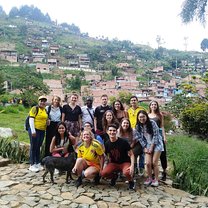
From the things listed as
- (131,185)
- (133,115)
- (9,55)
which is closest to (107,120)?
(133,115)

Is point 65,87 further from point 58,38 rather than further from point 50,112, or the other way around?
point 58,38

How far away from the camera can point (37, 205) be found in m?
3.86

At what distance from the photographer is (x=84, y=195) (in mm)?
4199

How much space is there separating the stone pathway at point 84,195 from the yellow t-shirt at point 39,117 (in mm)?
847

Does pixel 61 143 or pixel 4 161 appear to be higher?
pixel 61 143

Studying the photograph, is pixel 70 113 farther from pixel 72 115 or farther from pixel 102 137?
pixel 102 137

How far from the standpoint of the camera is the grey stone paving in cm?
396

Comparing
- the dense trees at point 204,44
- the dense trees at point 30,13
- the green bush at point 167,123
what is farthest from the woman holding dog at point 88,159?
the dense trees at point 30,13

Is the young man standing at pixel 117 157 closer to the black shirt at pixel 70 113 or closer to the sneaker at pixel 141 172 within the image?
the sneaker at pixel 141 172

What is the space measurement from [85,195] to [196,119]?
6516 millimetres

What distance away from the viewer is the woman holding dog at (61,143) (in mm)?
4746

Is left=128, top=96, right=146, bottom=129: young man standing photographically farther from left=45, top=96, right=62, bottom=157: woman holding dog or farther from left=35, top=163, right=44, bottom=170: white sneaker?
left=35, top=163, right=44, bottom=170: white sneaker

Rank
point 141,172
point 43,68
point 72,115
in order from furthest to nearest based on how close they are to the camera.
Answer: point 43,68 < point 141,172 < point 72,115

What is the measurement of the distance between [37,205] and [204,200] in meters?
2.49
